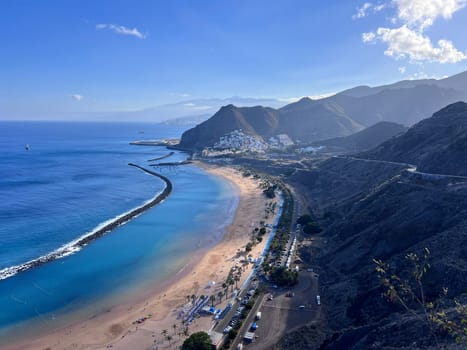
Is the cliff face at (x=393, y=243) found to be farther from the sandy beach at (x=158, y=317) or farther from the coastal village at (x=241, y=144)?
the coastal village at (x=241, y=144)

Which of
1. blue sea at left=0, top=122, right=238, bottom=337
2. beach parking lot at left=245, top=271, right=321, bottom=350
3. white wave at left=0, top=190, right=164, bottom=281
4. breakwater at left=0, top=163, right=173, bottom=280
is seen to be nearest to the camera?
beach parking lot at left=245, top=271, right=321, bottom=350

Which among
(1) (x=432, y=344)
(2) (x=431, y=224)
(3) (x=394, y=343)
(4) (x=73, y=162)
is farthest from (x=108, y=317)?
(4) (x=73, y=162)

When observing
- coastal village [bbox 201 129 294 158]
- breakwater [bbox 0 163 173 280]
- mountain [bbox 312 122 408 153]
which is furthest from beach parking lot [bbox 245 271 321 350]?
coastal village [bbox 201 129 294 158]

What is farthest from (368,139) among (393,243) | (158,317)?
(158,317)

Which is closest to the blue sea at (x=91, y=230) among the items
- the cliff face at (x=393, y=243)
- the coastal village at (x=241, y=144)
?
the cliff face at (x=393, y=243)

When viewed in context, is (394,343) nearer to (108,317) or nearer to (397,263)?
(397,263)

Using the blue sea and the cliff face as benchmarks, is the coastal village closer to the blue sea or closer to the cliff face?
the blue sea
